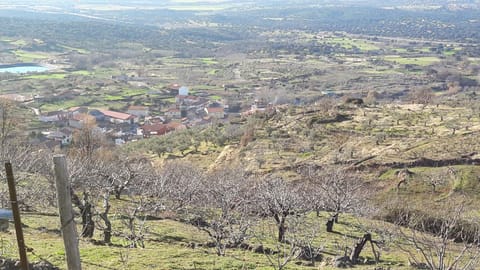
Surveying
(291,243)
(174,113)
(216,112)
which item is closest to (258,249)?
(291,243)

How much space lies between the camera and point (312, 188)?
25.7 meters

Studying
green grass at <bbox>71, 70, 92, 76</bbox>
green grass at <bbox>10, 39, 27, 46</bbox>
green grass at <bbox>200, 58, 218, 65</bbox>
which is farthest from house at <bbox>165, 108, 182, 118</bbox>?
green grass at <bbox>10, 39, 27, 46</bbox>

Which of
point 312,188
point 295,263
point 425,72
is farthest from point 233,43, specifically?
point 295,263

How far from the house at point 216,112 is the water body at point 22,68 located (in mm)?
56371

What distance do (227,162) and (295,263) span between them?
86.9ft

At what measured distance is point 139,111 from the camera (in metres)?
76.2

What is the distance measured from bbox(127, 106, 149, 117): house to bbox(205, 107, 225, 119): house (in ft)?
32.0

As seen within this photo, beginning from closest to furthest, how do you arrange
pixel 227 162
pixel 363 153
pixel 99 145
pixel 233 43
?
pixel 363 153 → pixel 227 162 → pixel 99 145 → pixel 233 43

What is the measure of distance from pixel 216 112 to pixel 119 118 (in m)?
15.1

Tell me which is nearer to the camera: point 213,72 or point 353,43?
point 213,72

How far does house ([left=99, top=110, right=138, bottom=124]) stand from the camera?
71.0m

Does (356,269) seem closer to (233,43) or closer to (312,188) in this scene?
(312,188)

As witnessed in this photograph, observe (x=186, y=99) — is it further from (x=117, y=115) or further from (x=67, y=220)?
(x=67, y=220)

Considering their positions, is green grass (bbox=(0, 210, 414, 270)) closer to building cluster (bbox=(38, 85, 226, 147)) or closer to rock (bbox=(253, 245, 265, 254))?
rock (bbox=(253, 245, 265, 254))
